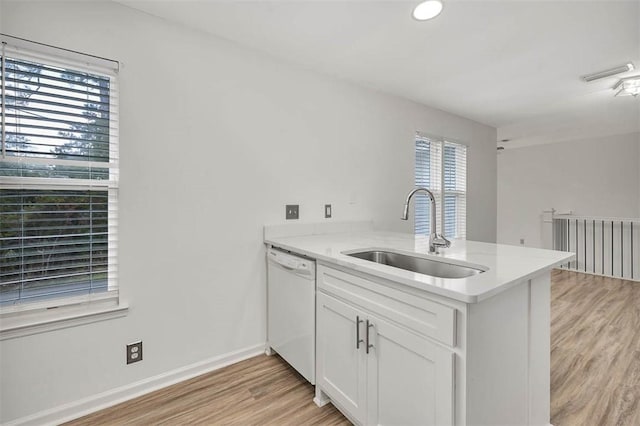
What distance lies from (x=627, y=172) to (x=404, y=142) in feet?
14.0

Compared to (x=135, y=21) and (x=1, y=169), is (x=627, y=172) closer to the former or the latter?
(x=135, y=21)

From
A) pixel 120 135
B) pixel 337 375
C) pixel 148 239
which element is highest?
pixel 120 135

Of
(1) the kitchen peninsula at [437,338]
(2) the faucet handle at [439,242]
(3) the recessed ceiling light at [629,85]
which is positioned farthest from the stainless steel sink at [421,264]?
(3) the recessed ceiling light at [629,85]

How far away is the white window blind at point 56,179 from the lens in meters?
1.45

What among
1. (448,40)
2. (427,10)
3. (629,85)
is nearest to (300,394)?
(427,10)

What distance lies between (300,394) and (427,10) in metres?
2.42

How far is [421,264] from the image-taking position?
5.58 feet

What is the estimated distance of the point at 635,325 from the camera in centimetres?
279

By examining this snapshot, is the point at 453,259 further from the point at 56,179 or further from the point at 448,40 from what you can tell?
the point at 56,179

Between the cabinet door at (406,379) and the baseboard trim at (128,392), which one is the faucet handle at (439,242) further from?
the baseboard trim at (128,392)

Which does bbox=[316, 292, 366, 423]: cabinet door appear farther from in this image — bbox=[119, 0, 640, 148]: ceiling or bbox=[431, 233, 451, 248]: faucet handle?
bbox=[119, 0, 640, 148]: ceiling

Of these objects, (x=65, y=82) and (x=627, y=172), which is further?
(x=627, y=172)

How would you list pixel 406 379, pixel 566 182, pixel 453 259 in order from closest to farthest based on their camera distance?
pixel 406 379, pixel 453 259, pixel 566 182

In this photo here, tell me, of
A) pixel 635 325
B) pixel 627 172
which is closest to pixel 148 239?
pixel 635 325
